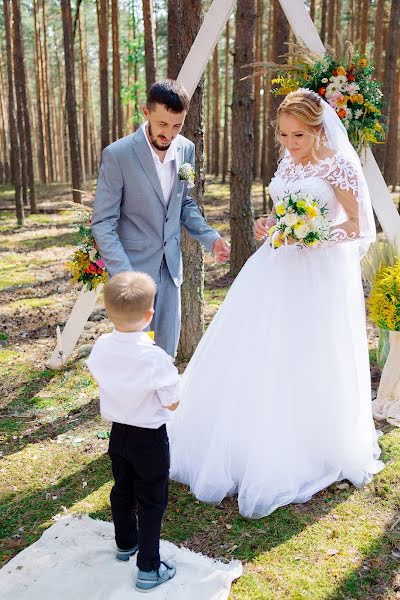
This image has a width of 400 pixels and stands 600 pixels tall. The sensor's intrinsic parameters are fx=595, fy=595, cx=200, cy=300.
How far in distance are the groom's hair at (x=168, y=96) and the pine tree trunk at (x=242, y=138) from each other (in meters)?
4.86

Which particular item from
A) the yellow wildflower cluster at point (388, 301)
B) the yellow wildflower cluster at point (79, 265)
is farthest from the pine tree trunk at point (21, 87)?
the yellow wildflower cluster at point (388, 301)

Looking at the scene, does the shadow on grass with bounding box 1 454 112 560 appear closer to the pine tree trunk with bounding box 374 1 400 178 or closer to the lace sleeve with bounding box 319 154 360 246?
the lace sleeve with bounding box 319 154 360 246

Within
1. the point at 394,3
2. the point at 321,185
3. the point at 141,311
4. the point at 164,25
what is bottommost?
the point at 141,311

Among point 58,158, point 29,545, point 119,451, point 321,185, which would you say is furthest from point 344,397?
point 58,158

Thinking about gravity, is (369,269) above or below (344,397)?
above

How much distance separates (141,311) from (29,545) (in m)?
1.64

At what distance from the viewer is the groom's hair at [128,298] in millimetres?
2473

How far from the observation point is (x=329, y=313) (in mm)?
3688

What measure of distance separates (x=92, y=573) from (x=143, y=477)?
2.10ft

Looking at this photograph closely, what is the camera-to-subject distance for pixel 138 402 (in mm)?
2570

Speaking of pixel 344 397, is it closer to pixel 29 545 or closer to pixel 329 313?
pixel 329 313

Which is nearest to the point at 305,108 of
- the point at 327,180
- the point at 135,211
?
the point at 327,180

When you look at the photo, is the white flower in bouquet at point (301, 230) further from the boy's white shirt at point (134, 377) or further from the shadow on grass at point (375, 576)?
the shadow on grass at point (375, 576)

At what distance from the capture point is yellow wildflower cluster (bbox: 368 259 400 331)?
4.59m
